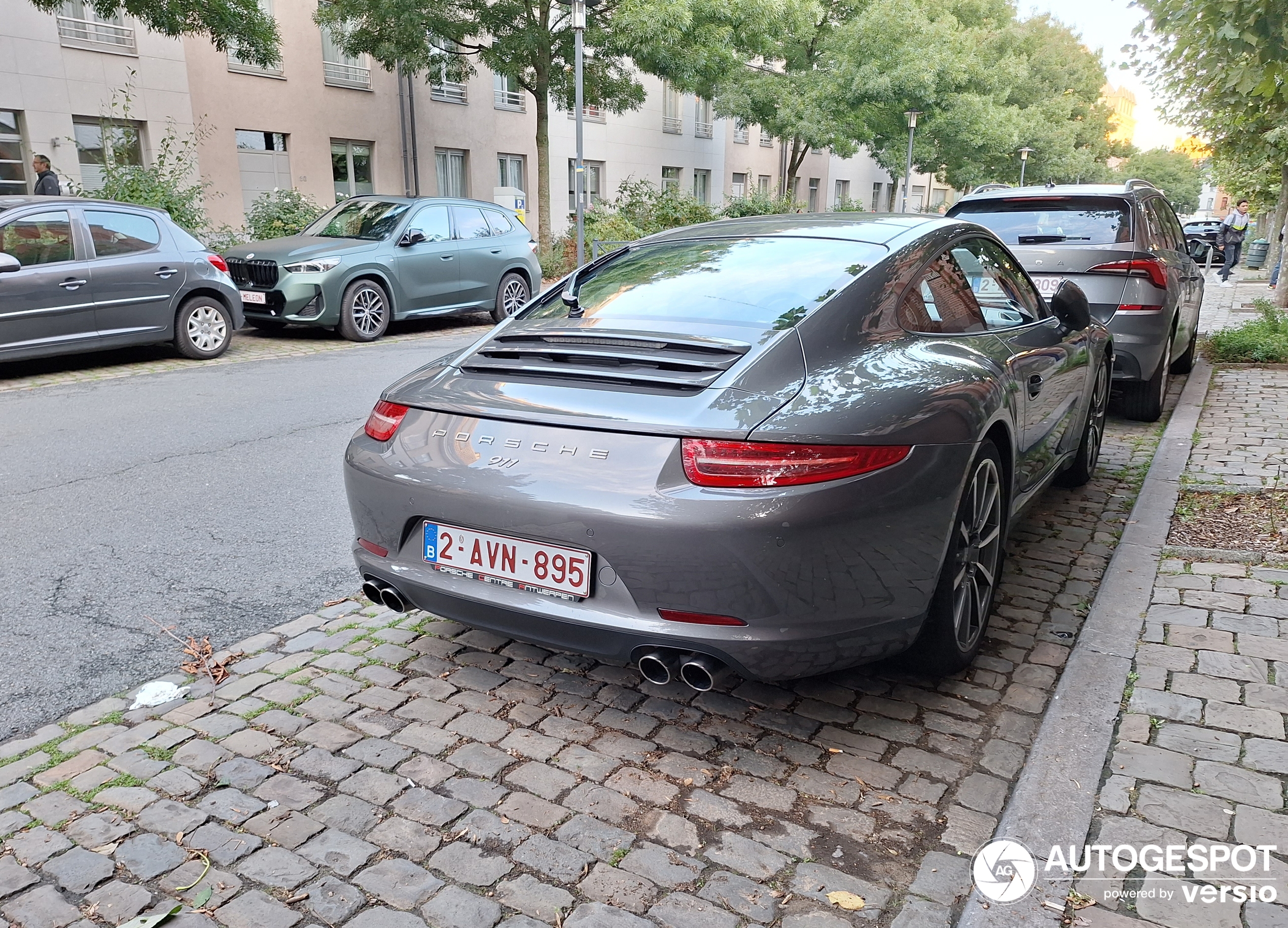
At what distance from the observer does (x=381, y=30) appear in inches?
783

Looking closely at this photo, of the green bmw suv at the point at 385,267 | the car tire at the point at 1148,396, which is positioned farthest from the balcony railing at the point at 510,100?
the car tire at the point at 1148,396

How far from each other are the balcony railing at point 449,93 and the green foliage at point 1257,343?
65.3 ft

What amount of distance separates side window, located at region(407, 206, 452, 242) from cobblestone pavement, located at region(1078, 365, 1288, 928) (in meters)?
10.6

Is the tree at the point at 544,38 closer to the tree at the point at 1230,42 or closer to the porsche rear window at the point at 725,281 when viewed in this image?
the tree at the point at 1230,42

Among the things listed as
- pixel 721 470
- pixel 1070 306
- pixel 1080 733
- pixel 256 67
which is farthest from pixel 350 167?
pixel 1080 733

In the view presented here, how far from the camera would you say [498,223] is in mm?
14258

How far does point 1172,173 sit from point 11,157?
359 feet

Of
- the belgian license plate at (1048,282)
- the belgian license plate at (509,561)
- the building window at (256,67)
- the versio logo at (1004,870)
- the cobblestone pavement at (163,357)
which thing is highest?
the building window at (256,67)

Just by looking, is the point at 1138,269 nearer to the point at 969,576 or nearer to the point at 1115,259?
the point at 1115,259

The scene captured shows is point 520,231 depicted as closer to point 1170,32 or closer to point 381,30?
point 381,30

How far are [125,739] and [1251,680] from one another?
3601 millimetres

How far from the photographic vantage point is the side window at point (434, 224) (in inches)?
509

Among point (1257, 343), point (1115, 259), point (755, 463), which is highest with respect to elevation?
point (1115, 259)

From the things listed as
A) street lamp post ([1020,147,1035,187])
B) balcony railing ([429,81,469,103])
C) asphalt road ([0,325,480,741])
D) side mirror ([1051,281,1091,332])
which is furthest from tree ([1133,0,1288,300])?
street lamp post ([1020,147,1035,187])
